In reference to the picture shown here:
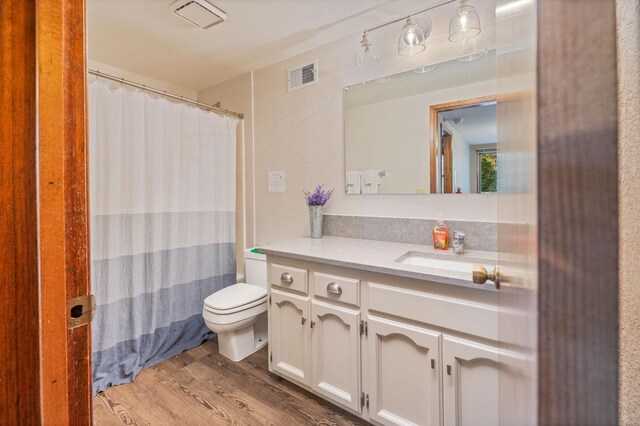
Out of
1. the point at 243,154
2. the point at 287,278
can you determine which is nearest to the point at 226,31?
the point at 243,154

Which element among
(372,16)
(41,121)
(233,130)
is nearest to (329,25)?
(372,16)

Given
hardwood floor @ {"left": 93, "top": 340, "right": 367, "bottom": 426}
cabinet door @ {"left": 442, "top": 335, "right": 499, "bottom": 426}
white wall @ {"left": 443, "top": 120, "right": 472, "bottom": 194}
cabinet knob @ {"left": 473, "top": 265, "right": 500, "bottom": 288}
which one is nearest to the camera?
cabinet knob @ {"left": 473, "top": 265, "right": 500, "bottom": 288}

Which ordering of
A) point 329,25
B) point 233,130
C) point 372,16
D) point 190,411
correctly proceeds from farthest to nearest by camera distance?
point 233,130, point 329,25, point 372,16, point 190,411

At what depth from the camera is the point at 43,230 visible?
55 cm

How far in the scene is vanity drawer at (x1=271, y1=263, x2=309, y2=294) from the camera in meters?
1.60

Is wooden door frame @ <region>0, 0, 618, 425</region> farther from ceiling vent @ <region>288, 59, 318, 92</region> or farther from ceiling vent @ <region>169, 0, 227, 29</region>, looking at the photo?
ceiling vent @ <region>288, 59, 318, 92</region>

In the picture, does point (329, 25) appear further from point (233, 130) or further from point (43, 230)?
point (43, 230)

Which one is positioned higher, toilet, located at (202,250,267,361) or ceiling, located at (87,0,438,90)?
ceiling, located at (87,0,438,90)

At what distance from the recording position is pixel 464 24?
4.97ft

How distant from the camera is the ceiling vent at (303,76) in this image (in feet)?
7.18

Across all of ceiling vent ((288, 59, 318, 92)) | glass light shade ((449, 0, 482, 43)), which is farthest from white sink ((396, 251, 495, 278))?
ceiling vent ((288, 59, 318, 92))

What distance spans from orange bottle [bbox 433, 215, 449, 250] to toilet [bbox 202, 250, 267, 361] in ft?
4.16

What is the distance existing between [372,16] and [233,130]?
1.47 m

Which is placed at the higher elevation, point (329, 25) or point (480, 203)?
point (329, 25)
